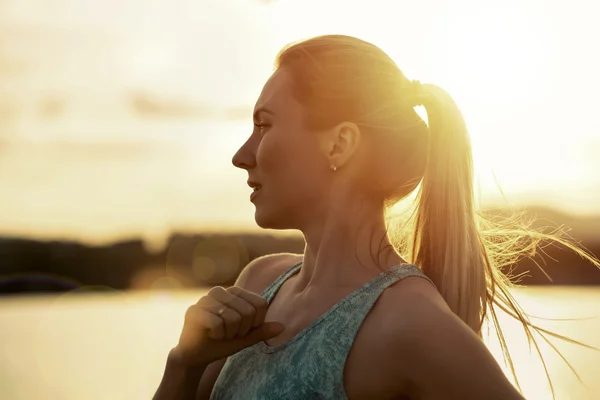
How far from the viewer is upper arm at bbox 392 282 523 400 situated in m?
2.55

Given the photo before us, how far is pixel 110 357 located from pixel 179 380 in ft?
92.2

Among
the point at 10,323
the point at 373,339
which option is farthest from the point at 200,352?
the point at 10,323

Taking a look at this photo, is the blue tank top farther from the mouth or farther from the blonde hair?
the mouth

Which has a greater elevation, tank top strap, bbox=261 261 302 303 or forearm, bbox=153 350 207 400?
tank top strap, bbox=261 261 302 303

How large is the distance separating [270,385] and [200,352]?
297mm

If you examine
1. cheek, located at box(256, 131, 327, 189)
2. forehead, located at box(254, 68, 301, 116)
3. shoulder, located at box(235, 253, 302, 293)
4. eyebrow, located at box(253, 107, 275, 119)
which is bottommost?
shoulder, located at box(235, 253, 302, 293)

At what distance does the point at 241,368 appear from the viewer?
3230mm

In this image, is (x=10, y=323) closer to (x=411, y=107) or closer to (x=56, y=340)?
(x=56, y=340)

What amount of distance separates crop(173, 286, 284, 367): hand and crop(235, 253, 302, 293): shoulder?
2.34 feet

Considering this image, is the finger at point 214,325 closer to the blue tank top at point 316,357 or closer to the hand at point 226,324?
the hand at point 226,324

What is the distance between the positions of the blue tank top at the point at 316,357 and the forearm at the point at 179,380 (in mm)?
152

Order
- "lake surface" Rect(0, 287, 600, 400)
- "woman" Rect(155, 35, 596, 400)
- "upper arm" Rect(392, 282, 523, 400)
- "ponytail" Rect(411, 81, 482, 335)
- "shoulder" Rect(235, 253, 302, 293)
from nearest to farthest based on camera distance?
1. "upper arm" Rect(392, 282, 523, 400)
2. "woman" Rect(155, 35, 596, 400)
3. "ponytail" Rect(411, 81, 482, 335)
4. "shoulder" Rect(235, 253, 302, 293)
5. "lake surface" Rect(0, 287, 600, 400)

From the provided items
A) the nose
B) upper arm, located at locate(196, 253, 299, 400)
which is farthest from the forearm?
the nose

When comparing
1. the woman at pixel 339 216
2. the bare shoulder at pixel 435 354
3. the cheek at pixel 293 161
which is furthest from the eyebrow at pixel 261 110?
the bare shoulder at pixel 435 354
